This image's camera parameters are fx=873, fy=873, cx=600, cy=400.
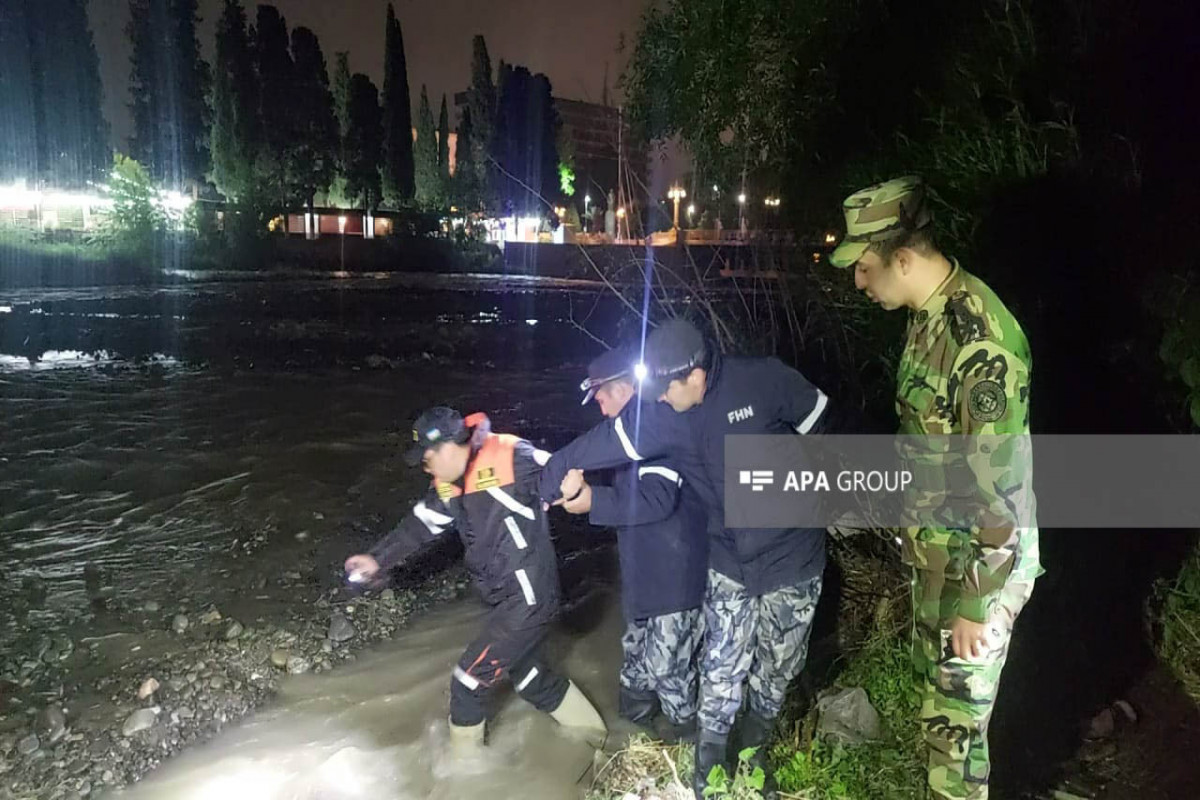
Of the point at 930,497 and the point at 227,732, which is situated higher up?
the point at 930,497

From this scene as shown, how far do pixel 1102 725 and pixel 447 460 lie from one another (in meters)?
2.97

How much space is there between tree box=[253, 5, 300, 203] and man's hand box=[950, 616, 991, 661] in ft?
116

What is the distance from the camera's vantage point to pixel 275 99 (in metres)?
34.5

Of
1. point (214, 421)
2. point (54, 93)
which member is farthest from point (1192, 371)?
point (54, 93)

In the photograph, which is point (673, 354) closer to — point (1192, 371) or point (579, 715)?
point (579, 715)

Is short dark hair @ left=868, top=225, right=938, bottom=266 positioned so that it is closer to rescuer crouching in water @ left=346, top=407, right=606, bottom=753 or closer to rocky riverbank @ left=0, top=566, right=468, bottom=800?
rescuer crouching in water @ left=346, top=407, right=606, bottom=753

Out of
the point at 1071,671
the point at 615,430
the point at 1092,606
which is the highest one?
the point at 615,430

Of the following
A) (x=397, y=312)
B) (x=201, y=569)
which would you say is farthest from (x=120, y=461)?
(x=397, y=312)

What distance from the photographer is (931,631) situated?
8.71 ft

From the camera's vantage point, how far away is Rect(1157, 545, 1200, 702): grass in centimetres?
369

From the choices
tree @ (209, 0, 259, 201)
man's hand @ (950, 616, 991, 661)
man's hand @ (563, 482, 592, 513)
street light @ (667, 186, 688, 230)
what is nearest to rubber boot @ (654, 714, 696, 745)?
man's hand @ (563, 482, 592, 513)

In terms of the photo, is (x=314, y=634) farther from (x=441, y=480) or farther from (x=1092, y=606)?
(x=1092, y=606)

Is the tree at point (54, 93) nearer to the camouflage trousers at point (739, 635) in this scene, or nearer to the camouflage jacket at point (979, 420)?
the camouflage trousers at point (739, 635)

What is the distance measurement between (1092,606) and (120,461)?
7483 mm
